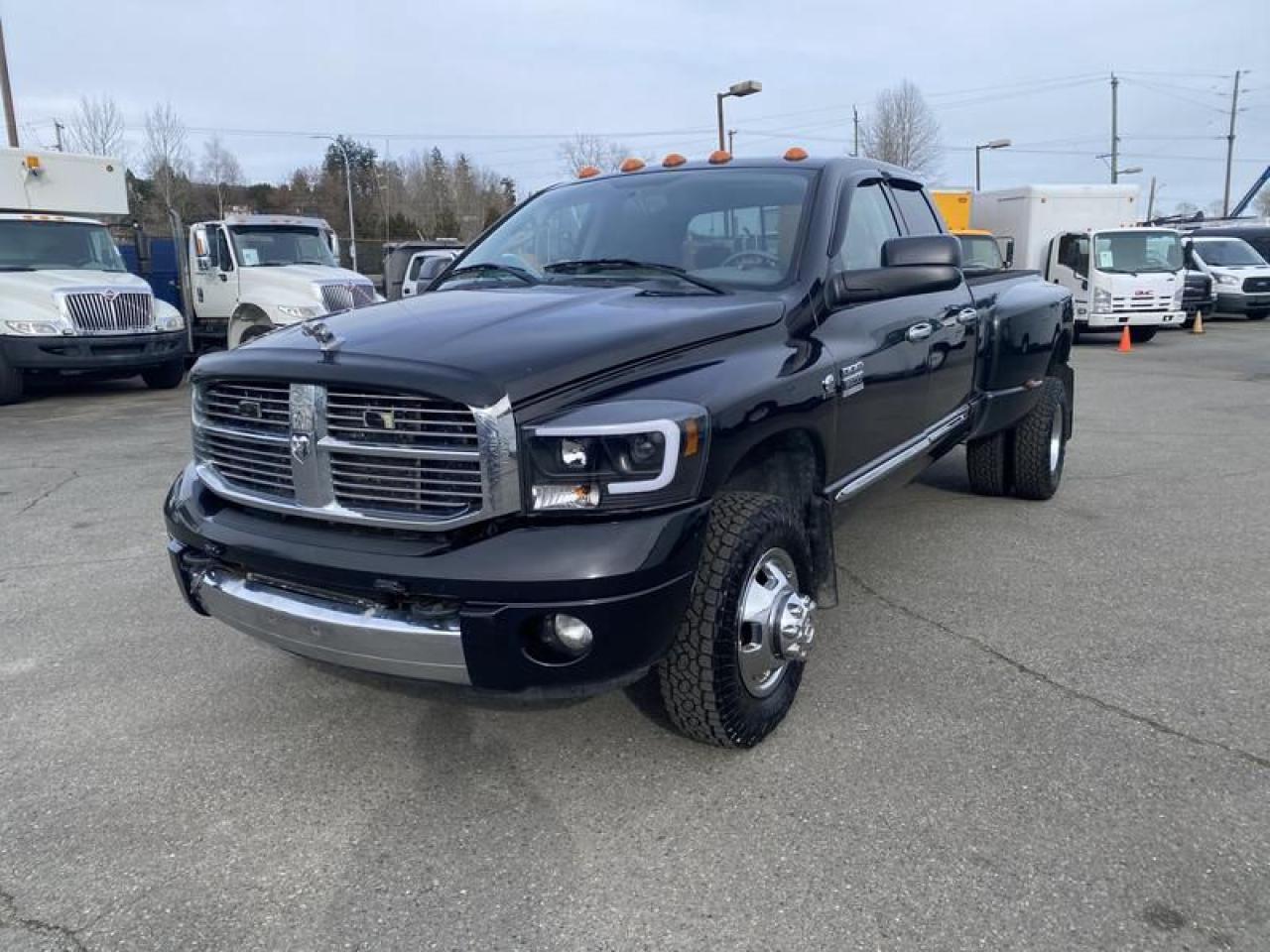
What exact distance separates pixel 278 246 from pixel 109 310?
10.4ft

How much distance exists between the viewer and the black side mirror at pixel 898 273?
11.3ft

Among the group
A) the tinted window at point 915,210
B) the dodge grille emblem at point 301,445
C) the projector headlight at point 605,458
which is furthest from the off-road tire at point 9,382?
the projector headlight at point 605,458

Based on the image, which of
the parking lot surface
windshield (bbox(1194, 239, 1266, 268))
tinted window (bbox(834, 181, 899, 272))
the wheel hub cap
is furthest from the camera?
windshield (bbox(1194, 239, 1266, 268))

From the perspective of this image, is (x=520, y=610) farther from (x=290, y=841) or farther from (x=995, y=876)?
(x=995, y=876)

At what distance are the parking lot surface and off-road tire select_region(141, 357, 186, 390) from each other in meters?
9.28

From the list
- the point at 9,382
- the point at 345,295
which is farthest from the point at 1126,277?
the point at 9,382

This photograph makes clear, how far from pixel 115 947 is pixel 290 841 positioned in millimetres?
482

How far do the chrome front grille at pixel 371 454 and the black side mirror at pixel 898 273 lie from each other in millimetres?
1571

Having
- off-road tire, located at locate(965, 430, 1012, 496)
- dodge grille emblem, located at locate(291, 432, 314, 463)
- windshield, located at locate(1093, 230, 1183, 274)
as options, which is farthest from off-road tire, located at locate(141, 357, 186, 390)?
windshield, located at locate(1093, 230, 1183, 274)

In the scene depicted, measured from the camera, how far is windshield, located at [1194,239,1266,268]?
22.9 m

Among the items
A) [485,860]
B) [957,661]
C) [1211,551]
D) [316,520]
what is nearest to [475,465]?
[316,520]

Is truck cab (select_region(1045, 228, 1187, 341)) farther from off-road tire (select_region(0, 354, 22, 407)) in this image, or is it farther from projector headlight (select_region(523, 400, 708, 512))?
projector headlight (select_region(523, 400, 708, 512))

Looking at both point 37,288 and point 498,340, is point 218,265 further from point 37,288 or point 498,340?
point 498,340

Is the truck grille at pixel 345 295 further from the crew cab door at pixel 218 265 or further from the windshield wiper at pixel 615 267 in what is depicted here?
the windshield wiper at pixel 615 267
